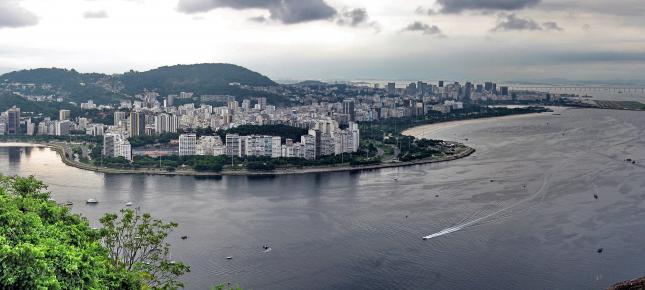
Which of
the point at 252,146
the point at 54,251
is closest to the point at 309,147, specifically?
the point at 252,146

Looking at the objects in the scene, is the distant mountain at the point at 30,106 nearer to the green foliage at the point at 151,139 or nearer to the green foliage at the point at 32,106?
the green foliage at the point at 32,106

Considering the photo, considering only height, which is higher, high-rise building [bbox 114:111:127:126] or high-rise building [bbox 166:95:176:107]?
high-rise building [bbox 166:95:176:107]

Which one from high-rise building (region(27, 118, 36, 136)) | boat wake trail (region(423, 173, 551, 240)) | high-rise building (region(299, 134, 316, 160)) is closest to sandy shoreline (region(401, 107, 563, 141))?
high-rise building (region(299, 134, 316, 160))

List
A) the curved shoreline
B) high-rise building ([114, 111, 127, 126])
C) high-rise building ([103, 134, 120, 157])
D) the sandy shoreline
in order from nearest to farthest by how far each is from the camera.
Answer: the curved shoreline, high-rise building ([103, 134, 120, 157]), high-rise building ([114, 111, 127, 126]), the sandy shoreline

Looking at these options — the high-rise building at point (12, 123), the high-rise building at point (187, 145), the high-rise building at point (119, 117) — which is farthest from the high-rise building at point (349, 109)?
the high-rise building at point (12, 123)

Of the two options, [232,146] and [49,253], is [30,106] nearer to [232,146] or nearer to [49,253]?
[232,146]

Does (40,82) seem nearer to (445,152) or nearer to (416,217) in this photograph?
(445,152)

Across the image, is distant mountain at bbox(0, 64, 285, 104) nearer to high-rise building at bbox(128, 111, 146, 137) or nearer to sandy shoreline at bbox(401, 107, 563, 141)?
sandy shoreline at bbox(401, 107, 563, 141)

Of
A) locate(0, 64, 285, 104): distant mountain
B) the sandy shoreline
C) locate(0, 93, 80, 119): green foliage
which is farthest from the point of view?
locate(0, 64, 285, 104): distant mountain

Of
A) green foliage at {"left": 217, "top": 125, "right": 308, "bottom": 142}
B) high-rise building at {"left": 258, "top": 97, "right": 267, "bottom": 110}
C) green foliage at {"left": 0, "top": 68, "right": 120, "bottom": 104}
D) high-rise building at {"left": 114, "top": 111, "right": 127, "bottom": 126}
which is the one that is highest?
green foliage at {"left": 0, "top": 68, "right": 120, "bottom": 104}

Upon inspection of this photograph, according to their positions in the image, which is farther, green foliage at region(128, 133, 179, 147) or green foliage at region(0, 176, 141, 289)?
green foliage at region(128, 133, 179, 147)
